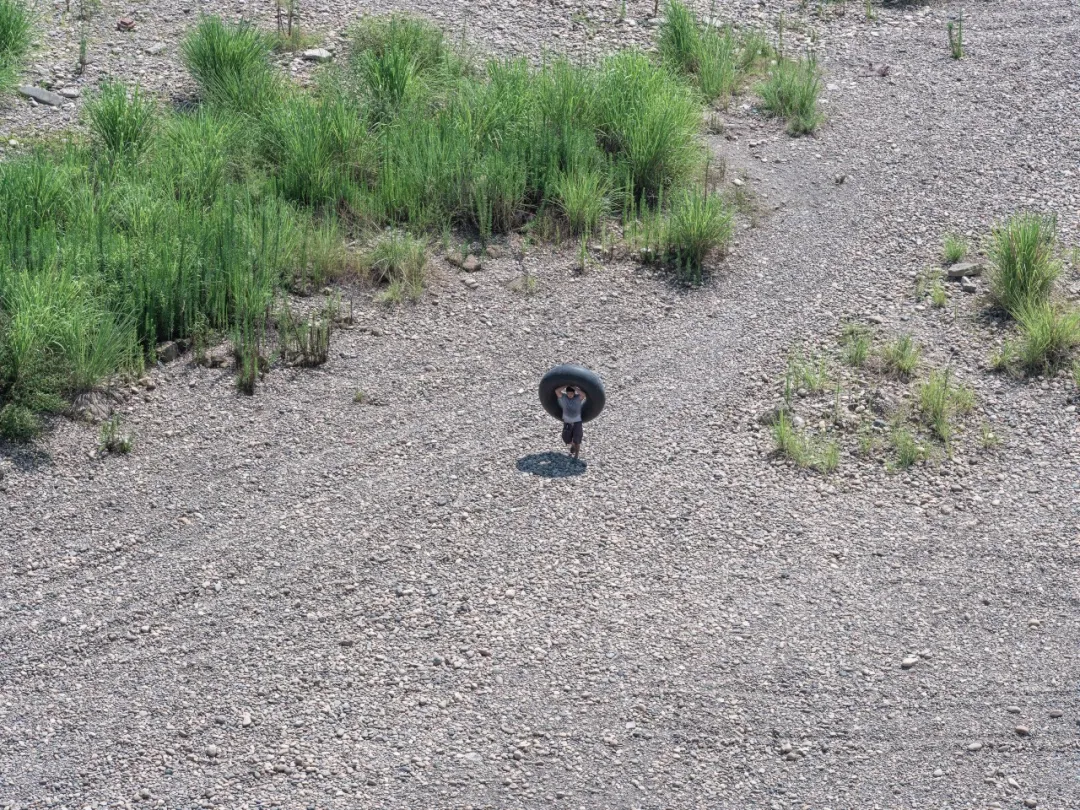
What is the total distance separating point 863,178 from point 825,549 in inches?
160

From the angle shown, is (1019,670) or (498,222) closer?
(1019,670)

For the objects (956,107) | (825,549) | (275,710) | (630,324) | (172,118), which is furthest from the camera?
(956,107)

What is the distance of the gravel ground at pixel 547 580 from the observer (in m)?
4.62

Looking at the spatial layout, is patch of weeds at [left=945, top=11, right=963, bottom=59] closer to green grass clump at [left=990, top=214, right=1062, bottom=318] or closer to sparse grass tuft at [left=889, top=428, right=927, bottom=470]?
green grass clump at [left=990, top=214, right=1062, bottom=318]

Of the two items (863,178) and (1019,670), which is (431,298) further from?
(1019,670)

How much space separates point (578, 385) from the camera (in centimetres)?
596

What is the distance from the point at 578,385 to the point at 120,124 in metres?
4.10

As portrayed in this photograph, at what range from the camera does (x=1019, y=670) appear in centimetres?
505

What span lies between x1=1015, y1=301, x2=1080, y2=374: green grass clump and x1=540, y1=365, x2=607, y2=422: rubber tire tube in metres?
2.52

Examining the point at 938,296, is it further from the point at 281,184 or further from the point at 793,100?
the point at 281,184

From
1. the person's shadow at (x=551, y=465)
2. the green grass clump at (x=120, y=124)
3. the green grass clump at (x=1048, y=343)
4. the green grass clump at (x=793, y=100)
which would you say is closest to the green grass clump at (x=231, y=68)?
the green grass clump at (x=120, y=124)

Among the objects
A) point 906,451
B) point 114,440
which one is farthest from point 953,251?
point 114,440

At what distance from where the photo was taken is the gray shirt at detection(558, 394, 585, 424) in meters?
6.01

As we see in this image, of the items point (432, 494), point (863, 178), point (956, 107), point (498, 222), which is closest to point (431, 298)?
point (498, 222)
